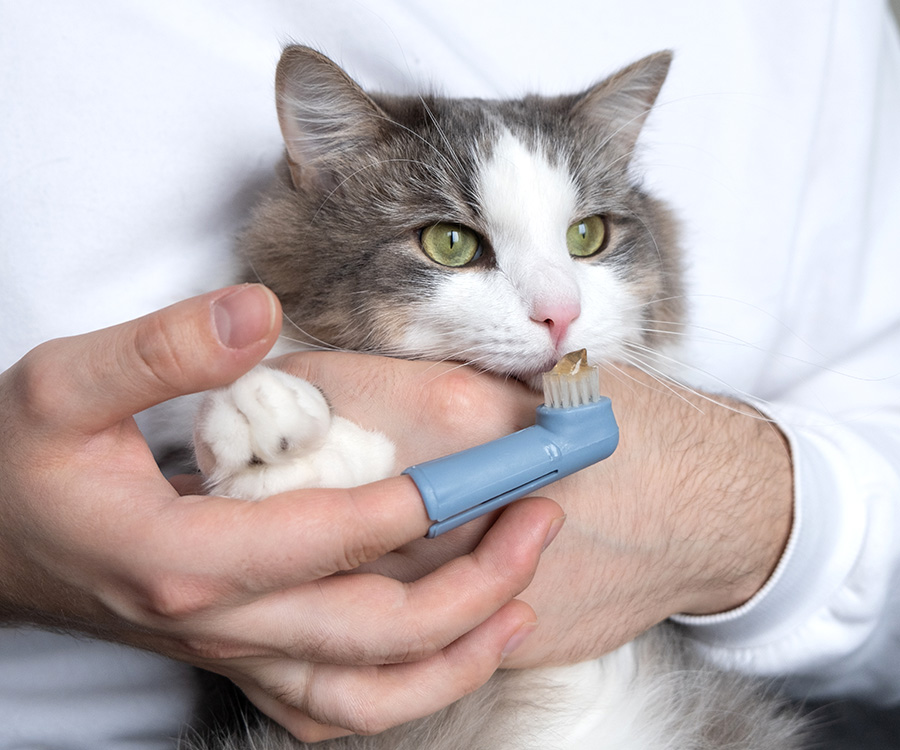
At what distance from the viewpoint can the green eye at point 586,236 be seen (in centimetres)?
128

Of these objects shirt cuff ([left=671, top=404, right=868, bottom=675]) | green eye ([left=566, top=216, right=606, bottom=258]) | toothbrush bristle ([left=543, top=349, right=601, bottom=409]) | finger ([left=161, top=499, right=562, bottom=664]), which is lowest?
shirt cuff ([left=671, top=404, right=868, bottom=675])

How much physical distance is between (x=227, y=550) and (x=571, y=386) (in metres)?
0.45

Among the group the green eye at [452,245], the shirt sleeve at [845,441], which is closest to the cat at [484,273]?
the green eye at [452,245]

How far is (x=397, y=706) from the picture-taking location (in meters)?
0.87

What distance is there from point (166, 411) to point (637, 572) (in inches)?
35.0

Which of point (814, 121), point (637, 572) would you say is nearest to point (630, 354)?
point (637, 572)

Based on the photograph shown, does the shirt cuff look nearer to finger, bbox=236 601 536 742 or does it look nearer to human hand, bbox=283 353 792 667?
human hand, bbox=283 353 792 667

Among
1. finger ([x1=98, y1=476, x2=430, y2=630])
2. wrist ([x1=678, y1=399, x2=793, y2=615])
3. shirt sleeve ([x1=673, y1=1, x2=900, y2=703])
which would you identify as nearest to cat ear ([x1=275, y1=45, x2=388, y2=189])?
finger ([x1=98, y1=476, x2=430, y2=630])

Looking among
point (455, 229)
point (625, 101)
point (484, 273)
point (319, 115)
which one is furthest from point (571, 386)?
point (625, 101)

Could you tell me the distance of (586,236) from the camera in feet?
4.30

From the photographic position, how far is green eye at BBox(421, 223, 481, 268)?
1179 mm

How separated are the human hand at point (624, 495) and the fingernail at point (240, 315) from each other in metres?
0.35

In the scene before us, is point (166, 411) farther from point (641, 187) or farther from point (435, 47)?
point (641, 187)

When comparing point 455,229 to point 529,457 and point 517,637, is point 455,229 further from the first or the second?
point 517,637
